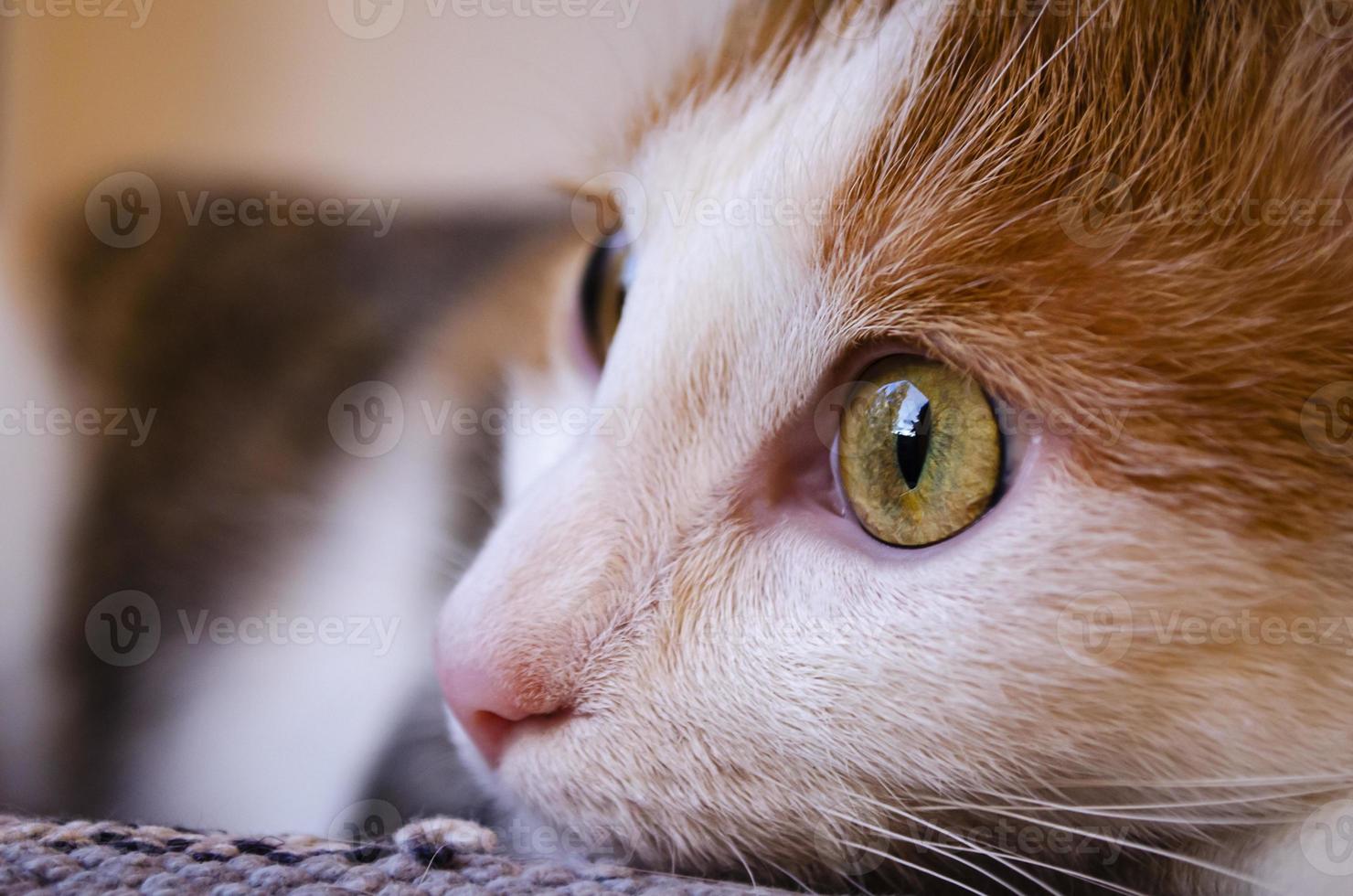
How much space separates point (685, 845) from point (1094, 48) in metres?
0.45

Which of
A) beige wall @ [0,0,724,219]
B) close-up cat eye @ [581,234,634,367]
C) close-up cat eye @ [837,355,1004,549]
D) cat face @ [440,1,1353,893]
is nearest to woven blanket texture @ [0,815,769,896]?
cat face @ [440,1,1353,893]

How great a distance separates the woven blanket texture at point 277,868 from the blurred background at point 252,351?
0.27m

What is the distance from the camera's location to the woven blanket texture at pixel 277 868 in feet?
1.19

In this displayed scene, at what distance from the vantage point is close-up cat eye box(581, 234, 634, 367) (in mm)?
734

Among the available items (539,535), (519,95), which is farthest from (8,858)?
(519,95)

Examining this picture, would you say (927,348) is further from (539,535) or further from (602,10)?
(602,10)

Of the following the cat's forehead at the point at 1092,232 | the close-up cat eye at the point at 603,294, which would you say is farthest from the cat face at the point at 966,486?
the close-up cat eye at the point at 603,294

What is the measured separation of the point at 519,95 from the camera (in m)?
0.74

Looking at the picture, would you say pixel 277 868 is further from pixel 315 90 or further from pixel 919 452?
pixel 315 90

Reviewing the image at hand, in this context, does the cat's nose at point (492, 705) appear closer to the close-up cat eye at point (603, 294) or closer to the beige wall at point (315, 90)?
the close-up cat eye at point (603, 294)

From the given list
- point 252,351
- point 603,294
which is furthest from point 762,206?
point 252,351

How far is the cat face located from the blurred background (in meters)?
0.25

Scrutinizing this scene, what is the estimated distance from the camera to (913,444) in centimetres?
46

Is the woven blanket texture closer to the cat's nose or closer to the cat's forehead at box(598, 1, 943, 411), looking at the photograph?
the cat's nose
